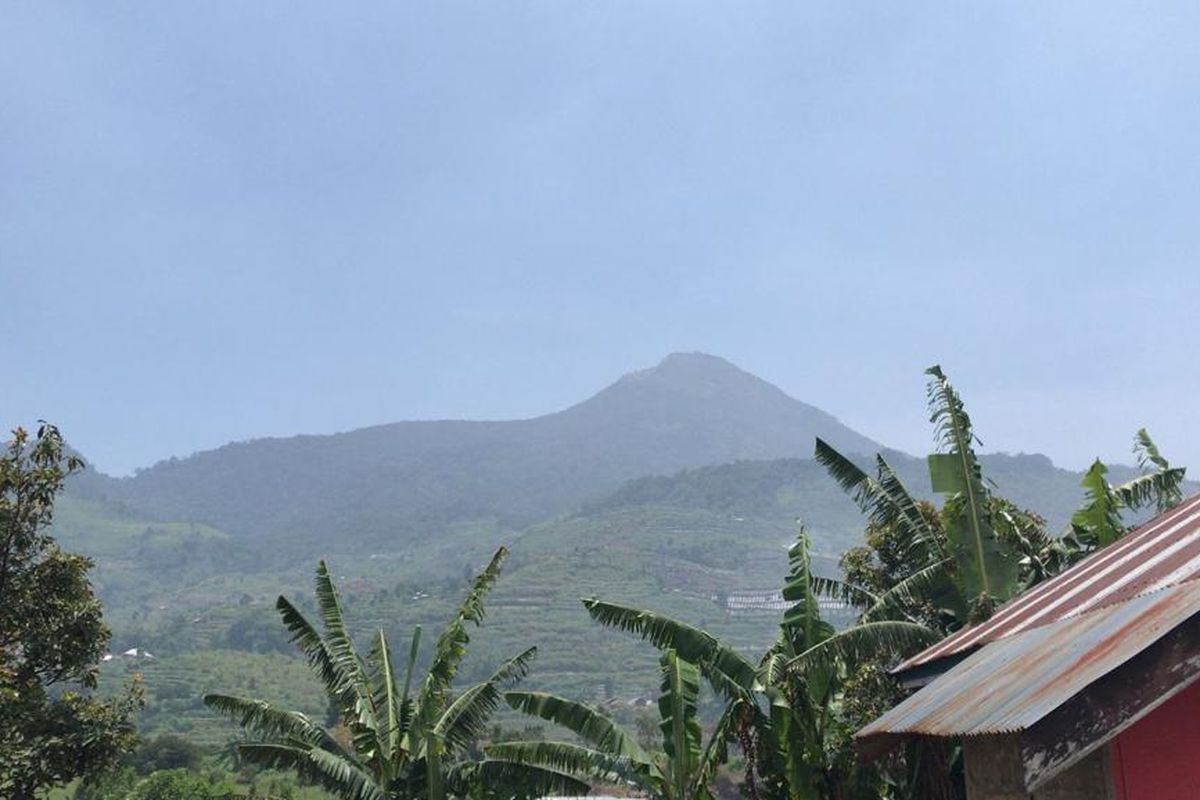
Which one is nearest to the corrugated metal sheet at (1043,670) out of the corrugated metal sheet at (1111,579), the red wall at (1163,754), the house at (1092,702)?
the house at (1092,702)

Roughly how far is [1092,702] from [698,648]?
30.9 feet

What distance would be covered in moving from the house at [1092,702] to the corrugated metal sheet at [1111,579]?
0.04 metres

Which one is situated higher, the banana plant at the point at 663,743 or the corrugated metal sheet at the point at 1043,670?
the corrugated metal sheet at the point at 1043,670

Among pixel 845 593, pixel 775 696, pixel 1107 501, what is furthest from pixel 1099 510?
pixel 775 696

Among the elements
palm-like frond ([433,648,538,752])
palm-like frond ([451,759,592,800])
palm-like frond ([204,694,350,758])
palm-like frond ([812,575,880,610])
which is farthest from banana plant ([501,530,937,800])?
palm-like frond ([204,694,350,758])

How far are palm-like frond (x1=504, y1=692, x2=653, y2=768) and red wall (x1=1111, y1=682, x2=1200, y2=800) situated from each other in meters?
8.80

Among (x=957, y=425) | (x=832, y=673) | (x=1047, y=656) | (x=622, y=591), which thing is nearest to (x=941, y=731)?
(x=1047, y=656)

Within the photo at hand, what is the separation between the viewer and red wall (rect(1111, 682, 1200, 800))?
6422 millimetres

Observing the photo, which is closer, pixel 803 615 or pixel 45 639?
pixel 803 615

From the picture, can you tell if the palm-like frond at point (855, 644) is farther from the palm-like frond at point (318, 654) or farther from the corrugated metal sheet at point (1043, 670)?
the palm-like frond at point (318, 654)

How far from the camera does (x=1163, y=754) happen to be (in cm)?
648

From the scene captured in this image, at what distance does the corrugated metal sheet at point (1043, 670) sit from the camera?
19.1ft

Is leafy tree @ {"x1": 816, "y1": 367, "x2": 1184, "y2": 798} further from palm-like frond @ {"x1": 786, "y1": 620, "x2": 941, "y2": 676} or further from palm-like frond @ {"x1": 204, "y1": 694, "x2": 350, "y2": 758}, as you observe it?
palm-like frond @ {"x1": 204, "y1": 694, "x2": 350, "y2": 758}

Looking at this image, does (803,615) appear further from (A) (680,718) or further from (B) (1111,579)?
(B) (1111,579)
